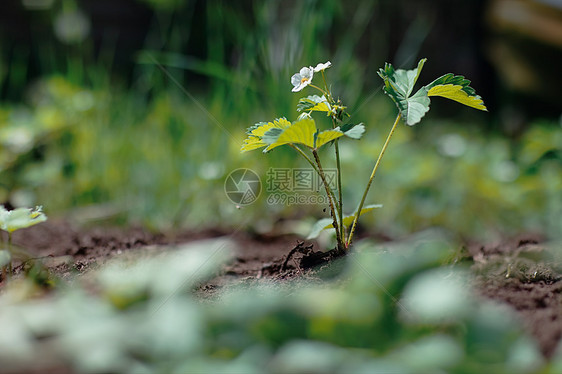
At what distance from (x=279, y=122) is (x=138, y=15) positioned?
4.09m

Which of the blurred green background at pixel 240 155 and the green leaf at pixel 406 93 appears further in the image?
the blurred green background at pixel 240 155

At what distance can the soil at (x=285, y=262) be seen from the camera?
2.53 ft

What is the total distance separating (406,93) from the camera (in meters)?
0.88

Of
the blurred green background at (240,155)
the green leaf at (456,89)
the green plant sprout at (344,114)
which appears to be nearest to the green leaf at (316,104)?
the green plant sprout at (344,114)

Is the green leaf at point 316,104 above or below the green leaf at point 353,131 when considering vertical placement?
above

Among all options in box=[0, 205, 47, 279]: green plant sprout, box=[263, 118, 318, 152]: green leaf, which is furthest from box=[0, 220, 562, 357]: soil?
box=[263, 118, 318, 152]: green leaf

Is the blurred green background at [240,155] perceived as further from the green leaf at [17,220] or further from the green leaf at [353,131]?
the green leaf at [17,220]

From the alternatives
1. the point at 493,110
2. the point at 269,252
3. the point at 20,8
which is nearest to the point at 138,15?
the point at 20,8

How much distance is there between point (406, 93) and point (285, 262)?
36 centimetres

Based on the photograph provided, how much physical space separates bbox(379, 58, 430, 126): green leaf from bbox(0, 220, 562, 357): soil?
0.28 metres

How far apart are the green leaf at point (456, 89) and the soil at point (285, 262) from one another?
286mm

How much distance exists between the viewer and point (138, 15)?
4.52 meters

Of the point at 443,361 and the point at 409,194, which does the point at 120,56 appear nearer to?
the point at 409,194

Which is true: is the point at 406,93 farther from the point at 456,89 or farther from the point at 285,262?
the point at 285,262
